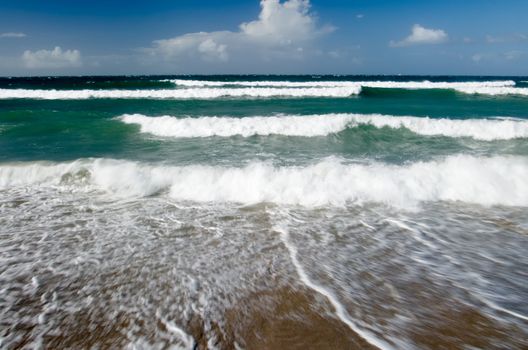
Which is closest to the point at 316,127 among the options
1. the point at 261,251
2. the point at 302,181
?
the point at 302,181

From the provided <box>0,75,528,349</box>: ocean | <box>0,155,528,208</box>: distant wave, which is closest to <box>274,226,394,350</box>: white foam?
<box>0,75,528,349</box>: ocean

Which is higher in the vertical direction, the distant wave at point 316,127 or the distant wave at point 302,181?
the distant wave at point 316,127

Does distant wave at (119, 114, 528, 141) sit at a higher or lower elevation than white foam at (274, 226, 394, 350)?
higher

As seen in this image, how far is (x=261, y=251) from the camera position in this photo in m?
4.02

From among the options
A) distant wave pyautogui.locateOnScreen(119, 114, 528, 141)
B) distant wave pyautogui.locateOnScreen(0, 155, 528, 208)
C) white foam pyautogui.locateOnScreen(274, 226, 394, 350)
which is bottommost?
white foam pyautogui.locateOnScreen(274, 226, 394, 350)

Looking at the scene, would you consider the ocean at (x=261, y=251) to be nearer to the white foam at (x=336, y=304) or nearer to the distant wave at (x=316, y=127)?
the white foam at (x=336, y=304)

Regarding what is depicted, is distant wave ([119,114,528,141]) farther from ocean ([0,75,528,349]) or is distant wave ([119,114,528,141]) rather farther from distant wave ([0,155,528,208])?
distant wave ([0,155,528,208])

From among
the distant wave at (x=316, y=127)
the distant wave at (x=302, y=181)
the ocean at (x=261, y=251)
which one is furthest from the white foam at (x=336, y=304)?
the distant wave at (x=316, y=127)

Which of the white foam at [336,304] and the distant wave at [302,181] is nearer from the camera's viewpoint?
the white foam at [336,304]

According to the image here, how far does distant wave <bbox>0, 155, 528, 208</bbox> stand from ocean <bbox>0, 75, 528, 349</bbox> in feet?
0.12

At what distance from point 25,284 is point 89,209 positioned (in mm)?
2163

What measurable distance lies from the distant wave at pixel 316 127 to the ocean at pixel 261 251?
123 inches

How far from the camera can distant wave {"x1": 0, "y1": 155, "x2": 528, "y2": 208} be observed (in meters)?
5.97

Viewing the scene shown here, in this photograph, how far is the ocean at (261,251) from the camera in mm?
2729
